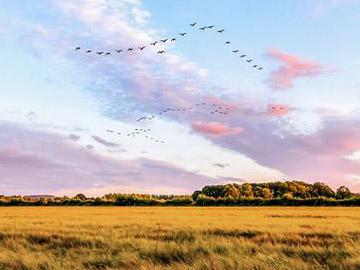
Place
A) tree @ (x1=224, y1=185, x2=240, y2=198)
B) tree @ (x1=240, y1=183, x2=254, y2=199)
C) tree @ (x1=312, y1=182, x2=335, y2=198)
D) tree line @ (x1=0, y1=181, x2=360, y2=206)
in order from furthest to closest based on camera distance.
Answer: tree @ (x1=312, y1=182, x2=335, y2=198), tree @ (x1=240, y1=183, x2=254, y2=199), tree @ (x1=224, y1=185, x2=240, y2=198), tree line @ (x1=0, y1=181, x2=360, y2=206)

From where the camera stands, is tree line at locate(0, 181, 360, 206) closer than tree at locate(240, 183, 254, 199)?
Yes

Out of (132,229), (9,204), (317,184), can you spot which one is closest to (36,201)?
(9,204)

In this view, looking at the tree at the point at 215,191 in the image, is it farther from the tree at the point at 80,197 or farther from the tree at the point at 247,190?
the tree at the point at 80,197

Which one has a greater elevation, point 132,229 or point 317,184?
point 317,184

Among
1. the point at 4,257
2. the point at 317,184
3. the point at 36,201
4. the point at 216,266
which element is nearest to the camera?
the point at 216,266

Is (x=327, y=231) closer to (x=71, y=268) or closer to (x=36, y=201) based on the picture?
(x=71, y=268)

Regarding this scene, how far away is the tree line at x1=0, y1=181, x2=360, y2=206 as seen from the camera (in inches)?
3442

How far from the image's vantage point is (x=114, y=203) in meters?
104

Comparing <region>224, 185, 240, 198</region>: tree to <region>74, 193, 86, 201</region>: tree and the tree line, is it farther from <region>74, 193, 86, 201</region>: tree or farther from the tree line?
<region>74, 193, 86, 201</region>: tree

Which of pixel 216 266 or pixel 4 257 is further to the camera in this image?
pixel 4 257

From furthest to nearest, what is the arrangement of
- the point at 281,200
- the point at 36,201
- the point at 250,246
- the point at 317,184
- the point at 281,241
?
the point at 317,184 → the point at 36,201 → the point at 281,200 → the point at 281,241 → the point at 250,246

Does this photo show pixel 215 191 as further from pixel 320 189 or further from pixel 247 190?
pixel 320 189

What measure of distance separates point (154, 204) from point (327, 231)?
7696 centimetres

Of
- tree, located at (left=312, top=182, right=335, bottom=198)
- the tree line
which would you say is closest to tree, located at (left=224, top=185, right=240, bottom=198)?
the tree line
